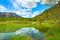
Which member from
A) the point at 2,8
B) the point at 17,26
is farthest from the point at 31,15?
the point at 2,8

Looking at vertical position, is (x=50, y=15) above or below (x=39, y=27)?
above

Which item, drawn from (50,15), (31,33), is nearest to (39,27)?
(31,33)

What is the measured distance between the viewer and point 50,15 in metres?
3.13

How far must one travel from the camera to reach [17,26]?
10.1 ft

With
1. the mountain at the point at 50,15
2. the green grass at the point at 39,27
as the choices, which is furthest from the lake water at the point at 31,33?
the mountain at the point at 50,15

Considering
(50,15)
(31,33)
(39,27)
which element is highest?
(50,15)

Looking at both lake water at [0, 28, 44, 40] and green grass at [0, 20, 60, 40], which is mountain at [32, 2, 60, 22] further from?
lake water at [0, 28, 44, 40]

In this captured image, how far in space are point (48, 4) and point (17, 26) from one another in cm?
71

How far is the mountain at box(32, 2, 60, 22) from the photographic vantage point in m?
3.11

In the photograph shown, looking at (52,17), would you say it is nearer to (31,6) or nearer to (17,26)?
(31,6)

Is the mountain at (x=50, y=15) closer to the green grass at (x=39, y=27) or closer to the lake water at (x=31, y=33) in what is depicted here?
the green grass at (x=39, y=27)

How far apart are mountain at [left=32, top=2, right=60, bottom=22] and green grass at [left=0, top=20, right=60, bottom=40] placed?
0.22ft

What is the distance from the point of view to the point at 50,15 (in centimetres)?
313

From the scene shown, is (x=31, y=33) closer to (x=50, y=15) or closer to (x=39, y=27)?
(x=39, y=27)
